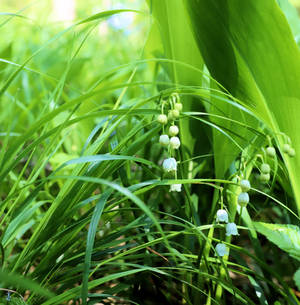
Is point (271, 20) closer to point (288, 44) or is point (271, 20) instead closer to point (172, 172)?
point (288, 44)

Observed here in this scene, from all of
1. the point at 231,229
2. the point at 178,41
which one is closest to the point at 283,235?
the point at 231,229

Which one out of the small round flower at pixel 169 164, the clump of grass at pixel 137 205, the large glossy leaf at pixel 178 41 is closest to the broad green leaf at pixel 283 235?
the clump of grass at pixel 137 205

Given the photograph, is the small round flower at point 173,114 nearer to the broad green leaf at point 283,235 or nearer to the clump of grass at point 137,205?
the clump of grass at point 137,205

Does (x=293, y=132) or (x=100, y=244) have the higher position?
(x=293, y=132)

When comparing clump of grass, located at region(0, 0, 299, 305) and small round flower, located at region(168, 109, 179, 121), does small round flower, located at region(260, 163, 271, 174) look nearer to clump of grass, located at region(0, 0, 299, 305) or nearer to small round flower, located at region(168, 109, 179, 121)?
clump of grass, located at region(0, 0, 299, 305)

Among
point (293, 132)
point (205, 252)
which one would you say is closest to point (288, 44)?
point (293, 132)

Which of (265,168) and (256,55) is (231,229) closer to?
(265,168)

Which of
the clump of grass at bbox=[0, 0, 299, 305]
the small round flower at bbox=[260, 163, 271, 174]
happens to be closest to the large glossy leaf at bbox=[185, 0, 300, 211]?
the clump of grass at bbox=[0, 0, 299, 305]
